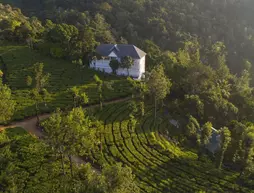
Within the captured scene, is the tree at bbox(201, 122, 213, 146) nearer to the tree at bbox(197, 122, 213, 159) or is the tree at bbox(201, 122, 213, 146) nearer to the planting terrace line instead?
the tree at bbox(197, 122, 213, 159)

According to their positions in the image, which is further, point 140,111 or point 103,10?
point 103,10

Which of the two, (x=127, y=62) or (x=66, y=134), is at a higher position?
(x=127, y=62)

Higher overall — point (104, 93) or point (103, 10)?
point (103, 10)

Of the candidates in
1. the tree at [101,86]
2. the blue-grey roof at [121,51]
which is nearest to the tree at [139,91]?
the tree at [101,86]

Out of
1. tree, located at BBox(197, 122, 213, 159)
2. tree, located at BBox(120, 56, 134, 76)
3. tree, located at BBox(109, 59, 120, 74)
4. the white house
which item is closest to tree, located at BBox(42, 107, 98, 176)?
tree, located at BBox(197, 122, 213, 159)

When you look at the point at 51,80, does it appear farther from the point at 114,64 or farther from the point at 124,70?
the point at 124,70

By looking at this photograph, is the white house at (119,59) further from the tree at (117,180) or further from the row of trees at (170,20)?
the tree at (117,180)

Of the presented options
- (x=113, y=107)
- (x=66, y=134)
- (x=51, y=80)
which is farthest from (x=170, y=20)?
(x=66, y=134)

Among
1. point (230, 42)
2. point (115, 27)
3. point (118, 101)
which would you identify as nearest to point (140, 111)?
point (118, 101)

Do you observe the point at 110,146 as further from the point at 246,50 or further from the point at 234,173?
the point at 246,50
